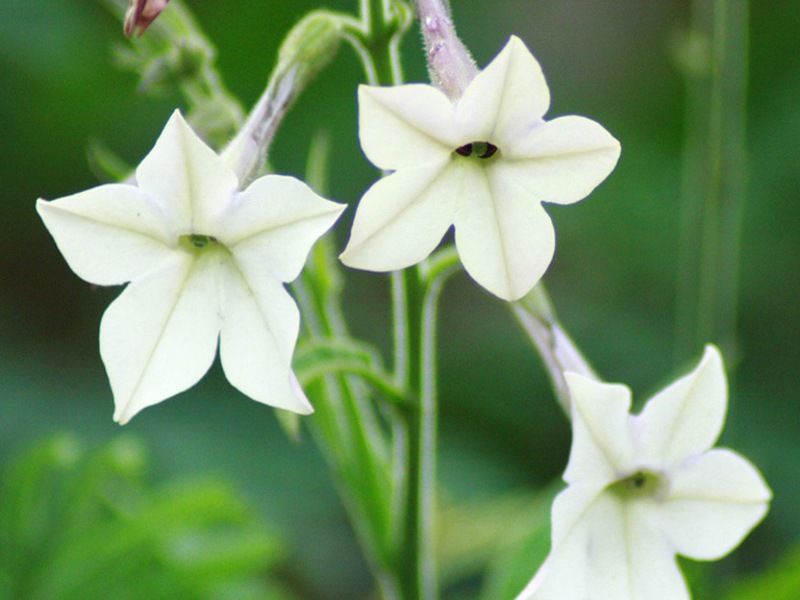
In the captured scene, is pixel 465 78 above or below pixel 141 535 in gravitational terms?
above

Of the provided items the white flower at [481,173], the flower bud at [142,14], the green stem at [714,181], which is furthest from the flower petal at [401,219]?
the green stem at [714,181]

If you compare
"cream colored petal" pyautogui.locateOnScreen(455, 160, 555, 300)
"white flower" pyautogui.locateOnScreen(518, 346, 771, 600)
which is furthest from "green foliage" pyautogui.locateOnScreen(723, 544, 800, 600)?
"cream colored petal" pyautogui.locateOnScreen(455, 160, 555, 300)

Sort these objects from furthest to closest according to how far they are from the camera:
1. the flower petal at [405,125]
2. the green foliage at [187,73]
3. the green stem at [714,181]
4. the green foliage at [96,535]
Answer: the green stem at [714,181], the green foliage at [96,535], the green foliage at [187,73], the flower petal at [405,125]

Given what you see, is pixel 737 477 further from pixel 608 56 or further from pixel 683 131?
pixel 608 56

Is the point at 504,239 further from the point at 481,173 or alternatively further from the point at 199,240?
the point at 199,240

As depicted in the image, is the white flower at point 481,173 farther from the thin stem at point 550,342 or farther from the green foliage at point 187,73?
the green foliage at point 187,73

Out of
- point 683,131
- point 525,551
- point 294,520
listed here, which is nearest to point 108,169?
point 525,551

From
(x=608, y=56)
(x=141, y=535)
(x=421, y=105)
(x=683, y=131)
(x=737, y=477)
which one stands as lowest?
(x=737, y=477)
